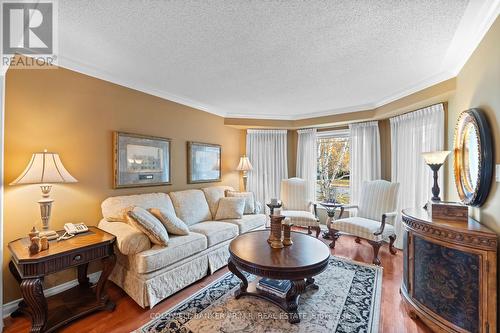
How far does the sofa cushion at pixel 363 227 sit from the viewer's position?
10.3ft

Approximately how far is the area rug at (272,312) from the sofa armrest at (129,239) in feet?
2.06

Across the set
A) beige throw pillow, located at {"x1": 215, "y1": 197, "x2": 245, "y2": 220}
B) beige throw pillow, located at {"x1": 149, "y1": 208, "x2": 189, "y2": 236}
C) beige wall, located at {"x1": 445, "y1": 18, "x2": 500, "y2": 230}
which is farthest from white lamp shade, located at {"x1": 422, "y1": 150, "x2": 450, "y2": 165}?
beige throw pillow, located at {"x1": 149, "y1": 208, "x2": 189, "y2": 236}

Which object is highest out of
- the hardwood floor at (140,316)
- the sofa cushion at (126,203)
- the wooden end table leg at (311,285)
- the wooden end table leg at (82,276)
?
the sofa cushion at (126,203)

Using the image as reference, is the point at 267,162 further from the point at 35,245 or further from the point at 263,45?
the point at 35,245

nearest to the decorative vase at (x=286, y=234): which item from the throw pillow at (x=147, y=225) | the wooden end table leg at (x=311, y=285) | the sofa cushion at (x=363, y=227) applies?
the wooden end table leg at (x=311, y=285)

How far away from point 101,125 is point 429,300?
3.77 m

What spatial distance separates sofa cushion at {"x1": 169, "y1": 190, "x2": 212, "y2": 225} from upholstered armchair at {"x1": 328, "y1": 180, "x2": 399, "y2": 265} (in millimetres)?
2111

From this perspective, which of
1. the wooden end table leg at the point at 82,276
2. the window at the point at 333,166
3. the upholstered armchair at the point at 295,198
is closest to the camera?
the wooden end table leg at the point at 82,276

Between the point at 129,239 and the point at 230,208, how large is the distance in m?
1.74

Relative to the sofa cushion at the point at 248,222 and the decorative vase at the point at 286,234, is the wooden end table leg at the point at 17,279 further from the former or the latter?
the decorative vase at the point at 286,234

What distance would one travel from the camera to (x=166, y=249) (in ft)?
7.47

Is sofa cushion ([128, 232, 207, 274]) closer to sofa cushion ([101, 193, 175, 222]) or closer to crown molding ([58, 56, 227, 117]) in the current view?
sofa cushion ([101, 193, 175, 222])

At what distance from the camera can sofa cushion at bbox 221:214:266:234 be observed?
341 cm

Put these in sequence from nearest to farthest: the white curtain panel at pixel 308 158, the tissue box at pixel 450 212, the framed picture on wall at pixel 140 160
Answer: the tissue box at pixel 450 212 < the framed picture on wall at pixel 140 160 < the white curtain panel at pixel 308 158
